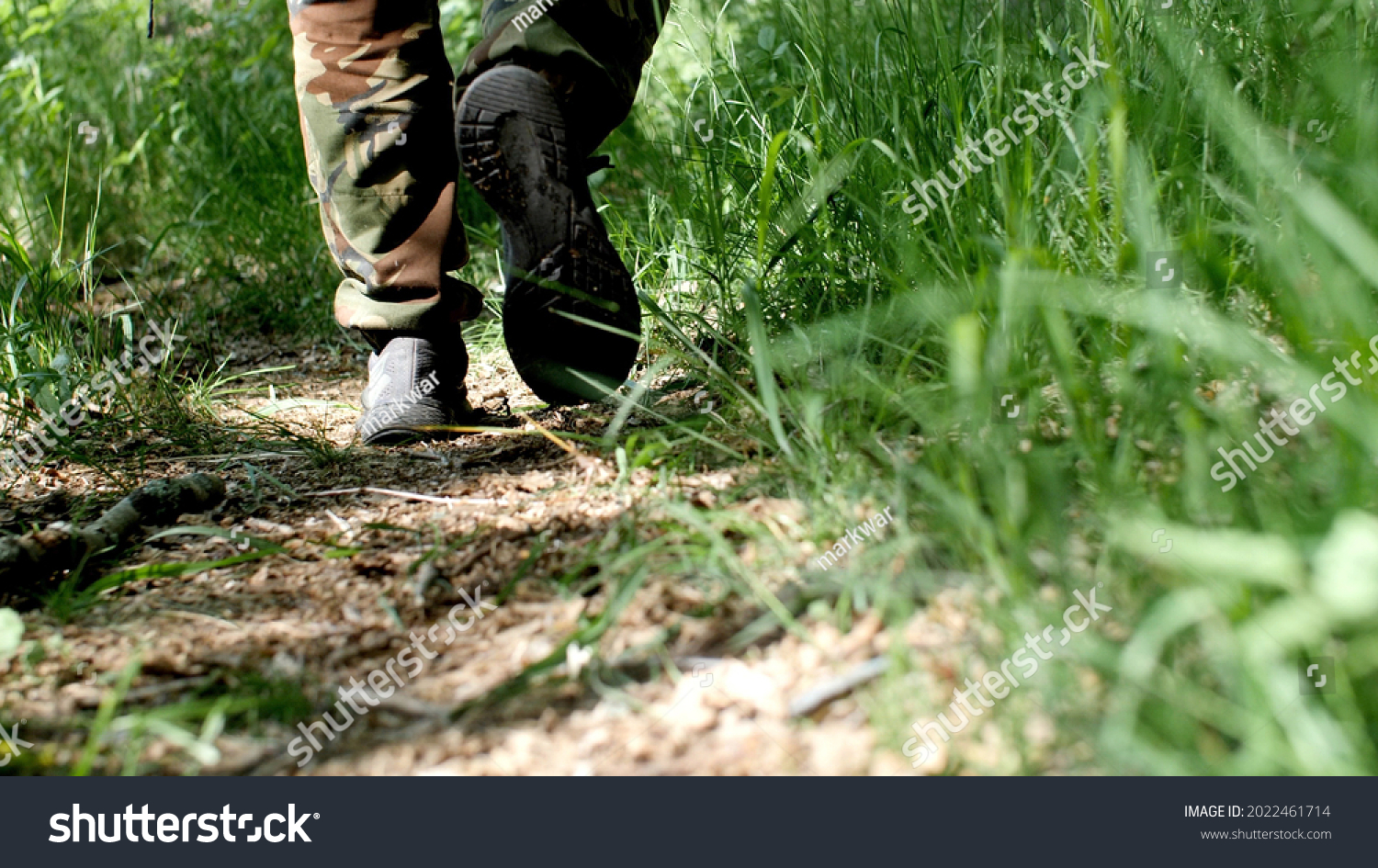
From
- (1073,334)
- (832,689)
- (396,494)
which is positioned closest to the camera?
(832,689)

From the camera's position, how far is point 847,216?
1.73m

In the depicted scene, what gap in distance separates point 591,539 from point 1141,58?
4.07ft

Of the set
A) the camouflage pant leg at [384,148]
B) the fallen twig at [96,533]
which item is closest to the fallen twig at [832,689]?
the fallen twig at [96,533]

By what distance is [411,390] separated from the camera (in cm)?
196

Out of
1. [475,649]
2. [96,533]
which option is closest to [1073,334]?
[475,649]

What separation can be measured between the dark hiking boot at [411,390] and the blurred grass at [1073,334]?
417 mm

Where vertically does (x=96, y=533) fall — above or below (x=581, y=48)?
below

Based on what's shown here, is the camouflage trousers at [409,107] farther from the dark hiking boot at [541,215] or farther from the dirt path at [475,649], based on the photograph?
the dirt path at [475,649]

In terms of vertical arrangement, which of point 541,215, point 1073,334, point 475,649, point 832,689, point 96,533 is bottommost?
point 96,533

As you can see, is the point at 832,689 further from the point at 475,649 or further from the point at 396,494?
the point at 396,494

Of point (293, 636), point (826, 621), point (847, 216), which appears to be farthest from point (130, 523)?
point (847, 216)

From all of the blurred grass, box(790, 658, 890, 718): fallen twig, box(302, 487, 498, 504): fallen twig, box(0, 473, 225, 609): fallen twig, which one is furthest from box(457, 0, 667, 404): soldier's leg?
box(790, 658, 890, 718): fallen twig

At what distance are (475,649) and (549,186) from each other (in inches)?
33.0
